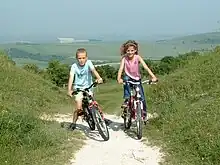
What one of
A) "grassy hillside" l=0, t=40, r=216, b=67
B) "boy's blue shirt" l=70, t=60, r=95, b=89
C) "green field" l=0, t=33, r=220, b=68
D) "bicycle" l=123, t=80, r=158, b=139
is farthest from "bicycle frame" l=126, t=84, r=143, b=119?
"grassy hillside" l=0, t=40, r=216, b=67

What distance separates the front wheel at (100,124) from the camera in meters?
8.60

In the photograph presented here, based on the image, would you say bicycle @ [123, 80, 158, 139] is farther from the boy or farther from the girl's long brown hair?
the boy

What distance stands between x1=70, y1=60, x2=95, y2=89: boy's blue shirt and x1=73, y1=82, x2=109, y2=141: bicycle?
0.48 ft

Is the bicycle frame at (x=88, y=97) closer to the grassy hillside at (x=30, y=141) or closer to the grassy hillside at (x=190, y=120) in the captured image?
the grassy hillside at (x=30, y=141)

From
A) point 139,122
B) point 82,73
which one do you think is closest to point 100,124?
point 139,122

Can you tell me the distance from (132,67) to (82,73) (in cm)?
101

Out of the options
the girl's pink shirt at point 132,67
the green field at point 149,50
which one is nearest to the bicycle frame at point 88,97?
the girl's pink shirt at point 132,67

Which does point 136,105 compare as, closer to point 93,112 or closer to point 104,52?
point 93,112

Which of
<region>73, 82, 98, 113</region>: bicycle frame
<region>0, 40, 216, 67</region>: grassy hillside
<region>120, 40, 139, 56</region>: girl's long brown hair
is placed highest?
<region>120, 40, 139, 56</region>: girl's long brown hair

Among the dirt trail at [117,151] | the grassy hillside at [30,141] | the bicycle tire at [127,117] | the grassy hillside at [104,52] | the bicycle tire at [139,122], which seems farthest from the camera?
the grassy hillside at [104,52]

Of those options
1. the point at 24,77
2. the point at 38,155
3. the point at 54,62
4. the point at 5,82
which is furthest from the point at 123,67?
the point at 54,62

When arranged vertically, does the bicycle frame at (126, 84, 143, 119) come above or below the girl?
below

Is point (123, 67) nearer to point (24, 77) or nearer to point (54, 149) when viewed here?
point (54, 149)

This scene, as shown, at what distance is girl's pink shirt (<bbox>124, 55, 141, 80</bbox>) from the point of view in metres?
8.85
